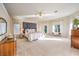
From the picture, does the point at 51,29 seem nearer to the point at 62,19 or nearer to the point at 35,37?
the point at 62,19

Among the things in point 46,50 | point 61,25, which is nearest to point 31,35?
point 61,25

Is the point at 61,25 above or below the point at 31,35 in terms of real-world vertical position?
above

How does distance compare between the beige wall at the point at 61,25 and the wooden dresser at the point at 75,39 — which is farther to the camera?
the beige wall at the point at 61,25

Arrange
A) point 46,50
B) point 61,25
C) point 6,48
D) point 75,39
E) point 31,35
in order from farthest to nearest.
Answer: point 31,35
point 61,25
point 75,39
point 46,50
point 6,48

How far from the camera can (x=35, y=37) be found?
7973 mm

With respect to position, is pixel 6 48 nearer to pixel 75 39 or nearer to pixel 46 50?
pixel 46 50

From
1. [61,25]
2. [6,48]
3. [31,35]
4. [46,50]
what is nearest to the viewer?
[6,48]

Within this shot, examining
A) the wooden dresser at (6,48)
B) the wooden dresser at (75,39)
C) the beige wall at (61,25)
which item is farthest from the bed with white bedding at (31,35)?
Answer: the wooden dresser at (6,48)

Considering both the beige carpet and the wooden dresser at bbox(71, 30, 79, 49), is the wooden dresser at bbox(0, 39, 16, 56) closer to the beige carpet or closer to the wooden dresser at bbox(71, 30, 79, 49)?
A: the beige carpet

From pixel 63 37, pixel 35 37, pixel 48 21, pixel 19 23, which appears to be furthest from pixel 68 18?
pixel 19 23

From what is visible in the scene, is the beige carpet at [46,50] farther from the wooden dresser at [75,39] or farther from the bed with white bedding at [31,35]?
the bed with white bedding at [31,35]

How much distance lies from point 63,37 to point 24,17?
10.6 feet

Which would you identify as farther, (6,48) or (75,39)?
(75,39)

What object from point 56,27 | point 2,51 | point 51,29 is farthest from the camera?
point 56,27
